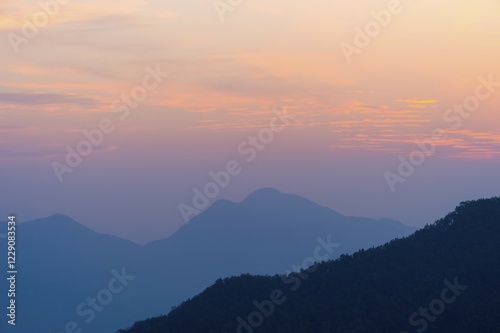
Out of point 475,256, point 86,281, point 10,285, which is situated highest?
point 86,281

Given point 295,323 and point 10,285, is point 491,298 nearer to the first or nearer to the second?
point 295,323

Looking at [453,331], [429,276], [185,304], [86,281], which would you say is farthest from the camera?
[86,281]

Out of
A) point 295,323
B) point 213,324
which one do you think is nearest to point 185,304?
point 213,324

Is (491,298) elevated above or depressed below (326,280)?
below

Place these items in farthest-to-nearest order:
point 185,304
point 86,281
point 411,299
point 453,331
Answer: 1. point 86,281
2. point 185,304
3. point 411,299
4. point 453,331

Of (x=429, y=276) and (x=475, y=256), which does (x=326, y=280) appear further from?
(x=475, y=256)

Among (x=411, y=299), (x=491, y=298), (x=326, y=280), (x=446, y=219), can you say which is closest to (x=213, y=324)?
(x=326, y=280)

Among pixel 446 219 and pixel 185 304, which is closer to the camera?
pixel 185 304
